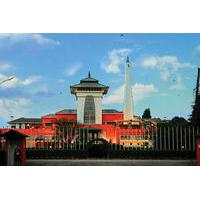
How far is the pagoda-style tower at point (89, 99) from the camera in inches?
1227

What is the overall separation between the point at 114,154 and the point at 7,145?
4.97 m

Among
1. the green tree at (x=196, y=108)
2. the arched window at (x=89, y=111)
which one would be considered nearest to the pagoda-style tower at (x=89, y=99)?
the arched window at (x=89, y=111)

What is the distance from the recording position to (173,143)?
58.5 feet

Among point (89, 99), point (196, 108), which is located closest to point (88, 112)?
point (89, 99)

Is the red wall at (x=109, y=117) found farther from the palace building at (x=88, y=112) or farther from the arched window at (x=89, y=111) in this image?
the arched window at (x=89, y=111)

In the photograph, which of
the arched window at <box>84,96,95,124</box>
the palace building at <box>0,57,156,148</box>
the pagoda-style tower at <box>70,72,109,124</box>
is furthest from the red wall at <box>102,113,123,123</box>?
the arched window at <box>84,96,95,124</box>

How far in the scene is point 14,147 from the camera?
13391 millimetres

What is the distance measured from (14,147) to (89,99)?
62.7ft

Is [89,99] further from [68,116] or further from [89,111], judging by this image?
[68,116]

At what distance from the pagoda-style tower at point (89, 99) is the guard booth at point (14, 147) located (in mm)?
16959

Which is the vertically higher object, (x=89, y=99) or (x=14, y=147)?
(x=89, y=99)

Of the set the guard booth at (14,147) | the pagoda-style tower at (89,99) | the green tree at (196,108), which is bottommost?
the guard booth at (14,147)
